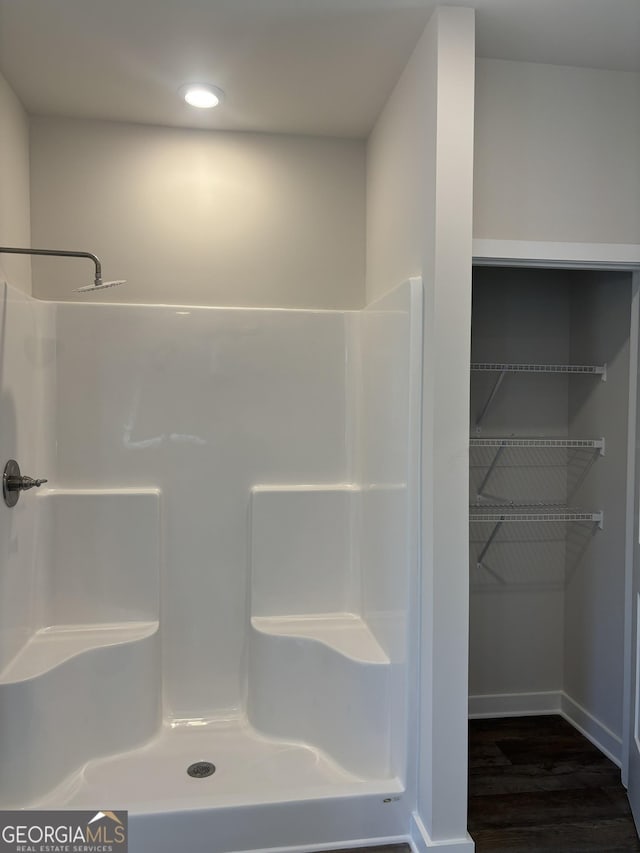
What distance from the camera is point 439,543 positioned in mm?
1937

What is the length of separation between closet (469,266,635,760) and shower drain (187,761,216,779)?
3.99ft

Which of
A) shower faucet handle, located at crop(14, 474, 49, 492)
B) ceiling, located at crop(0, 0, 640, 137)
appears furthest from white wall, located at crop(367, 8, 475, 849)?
shower faucet handle, located at crop(14, 474, 49, 492)

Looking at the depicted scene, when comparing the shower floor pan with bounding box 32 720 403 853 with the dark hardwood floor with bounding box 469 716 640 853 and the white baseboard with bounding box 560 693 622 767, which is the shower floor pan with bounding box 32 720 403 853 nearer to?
the dark hardwood floor with bounding box 469 716 640 853

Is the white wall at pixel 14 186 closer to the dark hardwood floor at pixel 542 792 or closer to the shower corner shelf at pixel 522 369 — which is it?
the shower corner shelf at pixel 522 369

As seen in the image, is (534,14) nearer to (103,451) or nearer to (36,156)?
(36,156)

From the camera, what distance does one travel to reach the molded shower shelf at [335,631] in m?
2.34

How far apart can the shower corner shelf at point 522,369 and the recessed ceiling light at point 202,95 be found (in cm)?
145

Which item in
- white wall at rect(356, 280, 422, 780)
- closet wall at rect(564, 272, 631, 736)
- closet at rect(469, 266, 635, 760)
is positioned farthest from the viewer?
closet at rect(469, 266, 635, 760)

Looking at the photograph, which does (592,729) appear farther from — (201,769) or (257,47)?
(257,47)

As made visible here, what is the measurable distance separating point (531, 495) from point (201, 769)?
1784mm

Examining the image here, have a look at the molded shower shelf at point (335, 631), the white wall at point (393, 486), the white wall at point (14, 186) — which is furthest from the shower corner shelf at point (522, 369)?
the white wall at point (14, 186)

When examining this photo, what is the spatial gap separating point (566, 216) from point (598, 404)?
88 cm

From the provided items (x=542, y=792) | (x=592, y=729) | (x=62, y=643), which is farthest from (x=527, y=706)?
(x=62, y=643)

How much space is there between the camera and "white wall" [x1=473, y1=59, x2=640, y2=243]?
6.95 ft
